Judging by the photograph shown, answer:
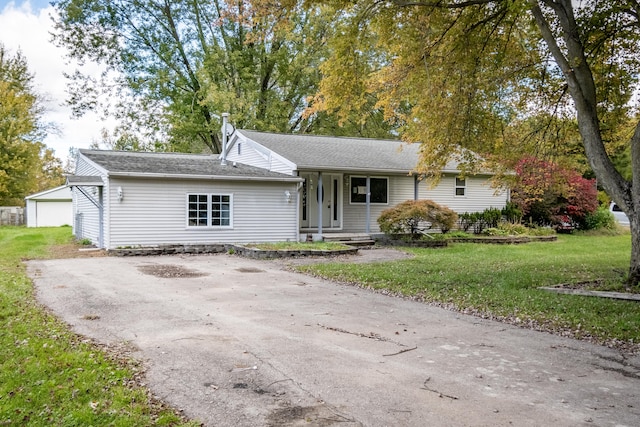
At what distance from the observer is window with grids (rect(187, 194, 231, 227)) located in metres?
16.3

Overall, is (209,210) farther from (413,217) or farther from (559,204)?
(559,204)

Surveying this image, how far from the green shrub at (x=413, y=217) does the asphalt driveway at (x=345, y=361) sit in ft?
30.0

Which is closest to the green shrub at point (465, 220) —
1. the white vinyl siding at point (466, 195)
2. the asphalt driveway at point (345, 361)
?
the white vinyl siding at point (466, 195)

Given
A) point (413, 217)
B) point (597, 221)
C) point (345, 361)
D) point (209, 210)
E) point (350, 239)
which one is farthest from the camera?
point (597, 221)

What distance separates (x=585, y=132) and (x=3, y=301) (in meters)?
10.2

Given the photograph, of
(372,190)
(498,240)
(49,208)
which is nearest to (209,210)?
(372,190)

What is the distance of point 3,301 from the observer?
24.6ft

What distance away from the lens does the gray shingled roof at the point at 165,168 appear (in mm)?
15336

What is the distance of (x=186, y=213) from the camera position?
1614 cm

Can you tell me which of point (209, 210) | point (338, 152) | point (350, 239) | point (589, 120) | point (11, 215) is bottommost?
point (350, 239)

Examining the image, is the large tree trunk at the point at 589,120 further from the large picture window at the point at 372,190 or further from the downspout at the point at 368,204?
the large picture window at the point at 372,190

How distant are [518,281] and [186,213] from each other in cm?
1029

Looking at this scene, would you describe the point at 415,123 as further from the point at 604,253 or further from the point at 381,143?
the point at 381,143

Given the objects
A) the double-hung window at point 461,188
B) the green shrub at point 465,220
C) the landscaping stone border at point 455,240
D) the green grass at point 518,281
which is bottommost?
the green grass at point 518,281
